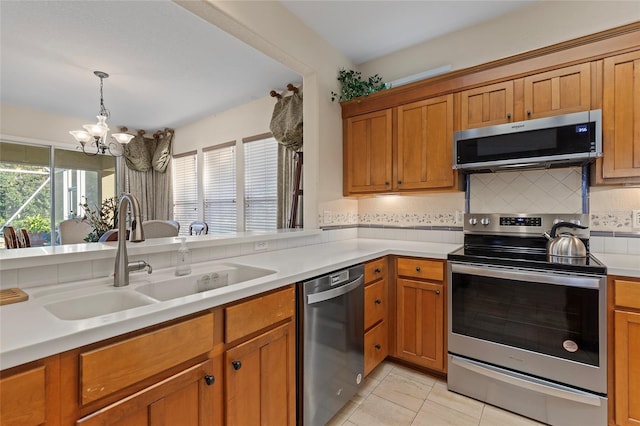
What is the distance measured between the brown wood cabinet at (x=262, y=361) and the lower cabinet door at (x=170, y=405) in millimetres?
91

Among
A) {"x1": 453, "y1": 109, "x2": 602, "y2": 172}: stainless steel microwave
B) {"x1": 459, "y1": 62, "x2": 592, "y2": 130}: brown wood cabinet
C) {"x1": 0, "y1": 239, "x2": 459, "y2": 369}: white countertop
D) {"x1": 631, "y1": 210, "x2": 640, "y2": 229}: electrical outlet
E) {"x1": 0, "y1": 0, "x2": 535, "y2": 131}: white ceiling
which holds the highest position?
{"x1": 0, "y1": 0, "x2": 535, "y2": 131}: white ceiling

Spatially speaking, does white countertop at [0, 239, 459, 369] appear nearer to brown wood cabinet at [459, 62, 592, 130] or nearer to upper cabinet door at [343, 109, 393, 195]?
upper cabinet door at [343, 109, 393, 195]

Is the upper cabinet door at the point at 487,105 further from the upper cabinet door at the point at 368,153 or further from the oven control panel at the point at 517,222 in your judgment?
the oven control panel at the point at 517,222

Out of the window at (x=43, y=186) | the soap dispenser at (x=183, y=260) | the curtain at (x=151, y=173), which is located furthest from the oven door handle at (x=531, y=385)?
the window at (x=43, y=186)

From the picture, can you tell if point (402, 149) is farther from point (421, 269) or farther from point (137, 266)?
point (137, 266)

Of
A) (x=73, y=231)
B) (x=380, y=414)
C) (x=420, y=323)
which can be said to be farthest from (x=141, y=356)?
(x=73, y=231)

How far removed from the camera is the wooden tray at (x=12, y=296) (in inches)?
39.8

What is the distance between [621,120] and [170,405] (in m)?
2.73

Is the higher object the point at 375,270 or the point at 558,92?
the point at 558,92

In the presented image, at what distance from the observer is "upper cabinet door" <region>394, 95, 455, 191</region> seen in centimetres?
235

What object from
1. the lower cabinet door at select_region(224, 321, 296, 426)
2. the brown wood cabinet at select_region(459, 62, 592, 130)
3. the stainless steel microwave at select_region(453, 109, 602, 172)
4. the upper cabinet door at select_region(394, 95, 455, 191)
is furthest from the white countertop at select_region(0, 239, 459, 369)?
the brown wood cabinet at select_region(459, 62, 592, 130)

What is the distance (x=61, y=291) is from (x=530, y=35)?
10.9 feet

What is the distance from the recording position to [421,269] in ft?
7.06

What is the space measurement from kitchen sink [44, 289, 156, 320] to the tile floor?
1.31 metres
